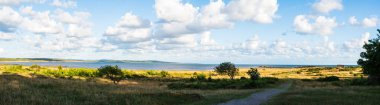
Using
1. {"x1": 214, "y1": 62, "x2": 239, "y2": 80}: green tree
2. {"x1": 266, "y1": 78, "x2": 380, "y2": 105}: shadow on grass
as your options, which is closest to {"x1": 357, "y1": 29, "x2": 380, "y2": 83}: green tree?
{"x1": 266, "y1": 78, "x2": 380, "y2": 105}: shadow on grass

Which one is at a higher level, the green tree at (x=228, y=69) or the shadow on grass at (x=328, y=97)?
the green tree at (x=228, y=69)

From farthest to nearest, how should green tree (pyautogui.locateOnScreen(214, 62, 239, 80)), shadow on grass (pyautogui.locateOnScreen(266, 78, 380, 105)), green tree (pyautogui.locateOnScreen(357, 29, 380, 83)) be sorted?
green tree (pyautogui.locateOnScreen(214, 62, 239, 80)) → green tree (pyautogui.locateOnScreen(357, 29, 380, 83)) → shadow on grass (pyautogui.locateOnScreen(266, 78, 380, 105))

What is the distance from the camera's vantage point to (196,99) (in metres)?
37.8

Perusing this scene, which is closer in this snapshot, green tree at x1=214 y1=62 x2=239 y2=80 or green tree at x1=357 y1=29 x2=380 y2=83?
green tree at x1=357 y1=29 x2=380 y2=83

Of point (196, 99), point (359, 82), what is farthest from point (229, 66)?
point (196, 99)

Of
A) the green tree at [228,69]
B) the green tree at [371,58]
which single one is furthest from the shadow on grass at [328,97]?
the green tree at [228,69]

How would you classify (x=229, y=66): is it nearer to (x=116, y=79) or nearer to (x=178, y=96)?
(x=116, y=79)

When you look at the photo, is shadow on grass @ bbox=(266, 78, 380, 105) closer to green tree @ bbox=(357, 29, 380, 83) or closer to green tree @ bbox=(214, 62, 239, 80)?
green tree @ bbox=(357, 29, 380, 83)

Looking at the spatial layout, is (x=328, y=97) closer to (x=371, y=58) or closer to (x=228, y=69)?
(x=371, y=58)

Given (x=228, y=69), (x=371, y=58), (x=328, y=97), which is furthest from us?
(x=228, y=69)

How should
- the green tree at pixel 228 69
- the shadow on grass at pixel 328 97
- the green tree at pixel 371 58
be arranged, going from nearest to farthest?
the shadow on grass at pixel 328 97
the green tree at pixel 371 58
the green tree at pixel 228 69

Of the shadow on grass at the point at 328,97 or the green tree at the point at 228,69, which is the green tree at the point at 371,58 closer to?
the shadow on grass at the point at 328,97

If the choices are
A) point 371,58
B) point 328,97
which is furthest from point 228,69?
point 328,97

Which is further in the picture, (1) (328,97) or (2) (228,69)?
(2) (228,69)
